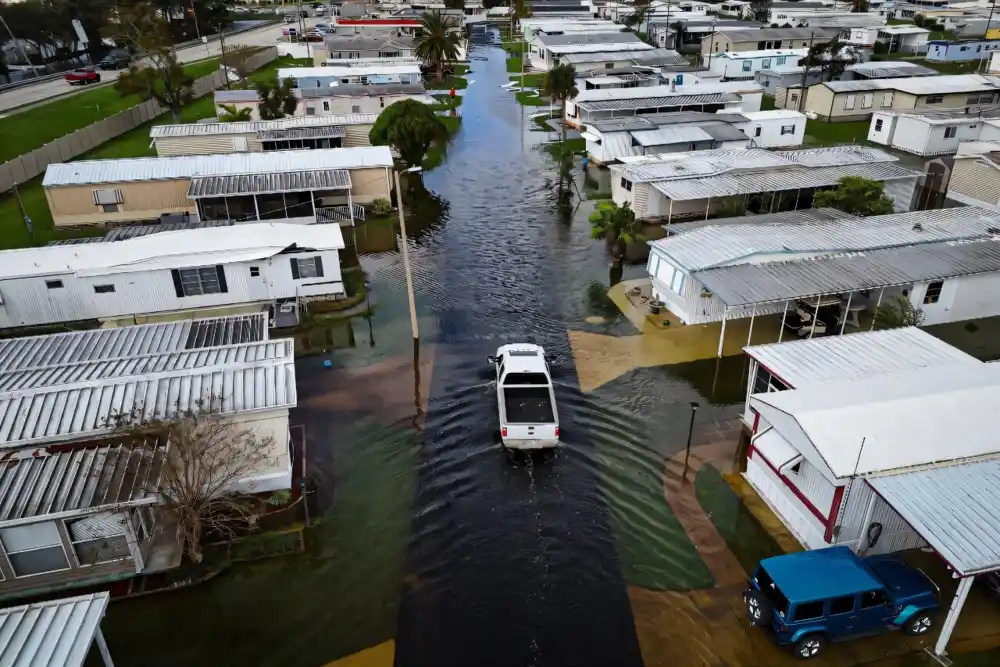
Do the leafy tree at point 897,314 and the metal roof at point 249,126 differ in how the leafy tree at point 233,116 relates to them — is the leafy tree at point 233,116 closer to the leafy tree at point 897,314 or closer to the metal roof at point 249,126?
the metal roof at point 249,126

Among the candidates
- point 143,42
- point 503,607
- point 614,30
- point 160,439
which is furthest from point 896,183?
point 614,30

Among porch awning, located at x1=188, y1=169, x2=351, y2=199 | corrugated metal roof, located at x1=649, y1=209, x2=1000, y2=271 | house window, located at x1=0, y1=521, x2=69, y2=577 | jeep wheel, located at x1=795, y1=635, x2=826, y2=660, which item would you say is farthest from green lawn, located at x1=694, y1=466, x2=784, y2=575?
porch awning, located at x1=188, y1=169, x2=351, y2=199

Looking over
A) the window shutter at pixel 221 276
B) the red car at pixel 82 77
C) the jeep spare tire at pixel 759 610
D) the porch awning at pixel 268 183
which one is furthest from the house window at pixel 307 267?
the red car at pixel 82 77

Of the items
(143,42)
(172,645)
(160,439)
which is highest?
(143,42)

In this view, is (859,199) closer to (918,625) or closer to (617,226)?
(617,226)

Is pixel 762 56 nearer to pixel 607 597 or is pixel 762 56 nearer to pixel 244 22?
pixel 607 597

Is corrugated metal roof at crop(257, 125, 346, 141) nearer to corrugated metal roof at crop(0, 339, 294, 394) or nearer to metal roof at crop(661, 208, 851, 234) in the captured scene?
metal roof at crop(661, 208, 851, 234)

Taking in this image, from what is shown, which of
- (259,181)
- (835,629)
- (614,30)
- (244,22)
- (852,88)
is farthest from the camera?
(244,22)
